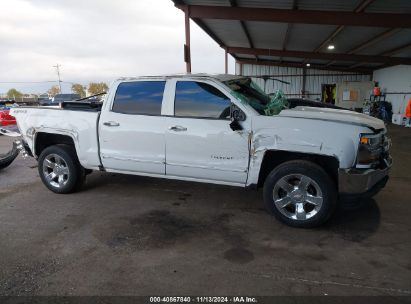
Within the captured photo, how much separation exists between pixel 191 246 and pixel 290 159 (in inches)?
65.4

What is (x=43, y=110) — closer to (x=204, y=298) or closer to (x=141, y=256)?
(x=141, y=256)

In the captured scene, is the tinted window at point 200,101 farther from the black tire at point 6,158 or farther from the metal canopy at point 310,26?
the metal canopy at point 310,26

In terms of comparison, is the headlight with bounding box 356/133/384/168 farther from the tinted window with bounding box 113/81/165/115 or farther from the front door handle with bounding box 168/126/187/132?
the tinted window with bounding box 113/81/165/115

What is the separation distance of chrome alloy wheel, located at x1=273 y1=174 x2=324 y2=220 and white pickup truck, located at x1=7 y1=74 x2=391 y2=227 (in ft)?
0.04

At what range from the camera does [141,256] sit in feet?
11.2

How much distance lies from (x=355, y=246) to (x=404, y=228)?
3.00ft

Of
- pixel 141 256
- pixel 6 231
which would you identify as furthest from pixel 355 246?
pixel 6 231

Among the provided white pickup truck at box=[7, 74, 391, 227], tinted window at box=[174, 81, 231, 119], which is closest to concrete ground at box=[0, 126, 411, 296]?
white pickup truck at box=[7, 74, 391, 227]

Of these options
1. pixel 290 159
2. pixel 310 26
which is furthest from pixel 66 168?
pixel 310 26

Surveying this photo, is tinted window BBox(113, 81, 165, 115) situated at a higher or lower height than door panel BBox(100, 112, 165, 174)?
higher

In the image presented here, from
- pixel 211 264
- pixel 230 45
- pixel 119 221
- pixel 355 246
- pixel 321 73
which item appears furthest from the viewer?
pixel 321 73

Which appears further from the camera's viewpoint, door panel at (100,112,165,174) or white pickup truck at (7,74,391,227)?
door panel at (100,112,165,174)

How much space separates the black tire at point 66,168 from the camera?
5238 mm

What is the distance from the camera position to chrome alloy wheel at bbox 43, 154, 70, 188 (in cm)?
535
